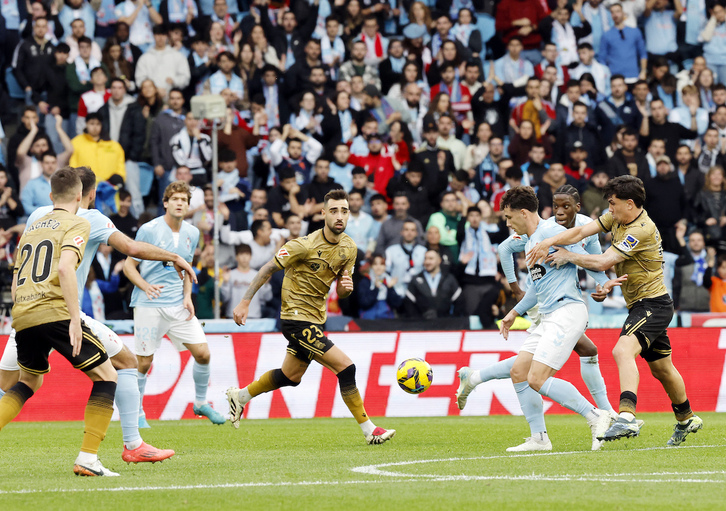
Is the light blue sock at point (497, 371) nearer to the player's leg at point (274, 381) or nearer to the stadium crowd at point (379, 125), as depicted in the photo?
the player's leg at point (274, 381)

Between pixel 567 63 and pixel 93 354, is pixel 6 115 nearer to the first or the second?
pixel 567 63

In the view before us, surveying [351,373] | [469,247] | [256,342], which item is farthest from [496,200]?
[351,373]

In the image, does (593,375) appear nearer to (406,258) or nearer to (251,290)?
(251,290)

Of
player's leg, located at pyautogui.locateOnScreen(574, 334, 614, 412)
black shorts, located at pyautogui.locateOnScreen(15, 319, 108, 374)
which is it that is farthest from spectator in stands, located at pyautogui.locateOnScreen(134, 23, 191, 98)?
black shorts, located at pyautogui.locateOnScreen(15, 319, 108, 374)

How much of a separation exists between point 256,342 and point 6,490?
7740mm

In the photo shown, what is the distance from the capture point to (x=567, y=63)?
2147 cm

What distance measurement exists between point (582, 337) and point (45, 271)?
5445 millimetres

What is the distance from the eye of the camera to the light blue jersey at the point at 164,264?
40.1 feet

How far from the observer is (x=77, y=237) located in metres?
7.48

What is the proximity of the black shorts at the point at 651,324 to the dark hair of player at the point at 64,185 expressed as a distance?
5020 mm

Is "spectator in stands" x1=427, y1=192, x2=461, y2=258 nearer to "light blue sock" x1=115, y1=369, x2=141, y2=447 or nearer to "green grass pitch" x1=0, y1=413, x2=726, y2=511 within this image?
"green grass pitch" x1=0, y1=413, x2=726, y2=511

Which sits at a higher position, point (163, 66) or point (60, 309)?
point (163, 66)

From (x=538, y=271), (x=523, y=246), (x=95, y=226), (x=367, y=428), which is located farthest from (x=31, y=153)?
(x=538, y=271)

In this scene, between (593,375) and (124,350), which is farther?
(593,375)
